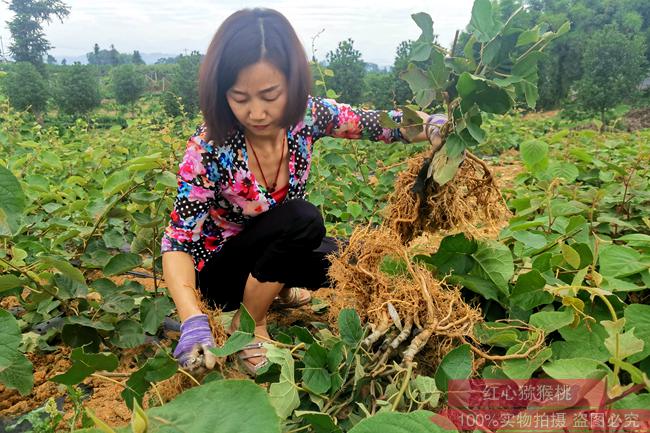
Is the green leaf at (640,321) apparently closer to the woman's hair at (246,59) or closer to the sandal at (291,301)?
the woman's hair at (246,59)

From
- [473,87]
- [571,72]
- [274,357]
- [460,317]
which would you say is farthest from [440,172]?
[571,72]

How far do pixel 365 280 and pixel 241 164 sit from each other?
0.49m

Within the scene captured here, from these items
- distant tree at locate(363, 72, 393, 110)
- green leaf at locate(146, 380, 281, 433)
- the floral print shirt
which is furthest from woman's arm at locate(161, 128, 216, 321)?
distant tree at locate(363, 72, 393, 110)

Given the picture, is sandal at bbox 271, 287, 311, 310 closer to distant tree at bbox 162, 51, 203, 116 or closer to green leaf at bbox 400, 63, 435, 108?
green leaf at bbox 400, 63, 435, 108

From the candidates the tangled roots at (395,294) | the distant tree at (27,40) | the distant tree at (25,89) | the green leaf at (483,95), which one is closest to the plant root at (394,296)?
the tangled roots at (395,294)

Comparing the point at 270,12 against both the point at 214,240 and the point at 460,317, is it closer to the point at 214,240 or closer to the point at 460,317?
the point at 214,240

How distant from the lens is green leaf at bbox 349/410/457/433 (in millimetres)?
526

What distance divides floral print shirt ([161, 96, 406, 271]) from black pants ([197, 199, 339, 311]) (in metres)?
0.04

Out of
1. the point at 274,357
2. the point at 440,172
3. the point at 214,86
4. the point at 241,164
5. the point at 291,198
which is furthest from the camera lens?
the point at 291,198

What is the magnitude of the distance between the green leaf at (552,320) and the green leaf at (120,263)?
1046mm

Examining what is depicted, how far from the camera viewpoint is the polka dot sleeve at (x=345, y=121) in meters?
1.45

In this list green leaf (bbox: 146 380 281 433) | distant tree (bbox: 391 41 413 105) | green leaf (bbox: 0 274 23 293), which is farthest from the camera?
distant tree (bbox: 391 41 413 105)

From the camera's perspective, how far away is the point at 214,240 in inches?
58.7

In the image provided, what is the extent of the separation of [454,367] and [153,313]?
88 centimetres
